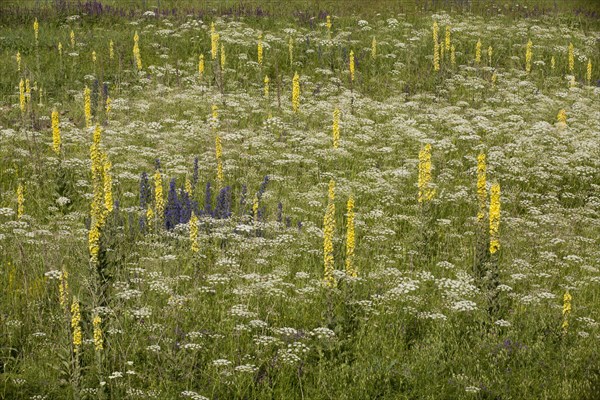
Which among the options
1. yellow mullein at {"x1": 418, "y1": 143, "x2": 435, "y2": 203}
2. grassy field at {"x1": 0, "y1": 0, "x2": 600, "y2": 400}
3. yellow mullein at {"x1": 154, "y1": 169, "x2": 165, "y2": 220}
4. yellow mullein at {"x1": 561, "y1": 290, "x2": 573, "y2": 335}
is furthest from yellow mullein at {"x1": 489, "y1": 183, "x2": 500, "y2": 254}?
yellow mullein at {"x1": 154, "y1": 169, "x2": 165, "y2": 220}

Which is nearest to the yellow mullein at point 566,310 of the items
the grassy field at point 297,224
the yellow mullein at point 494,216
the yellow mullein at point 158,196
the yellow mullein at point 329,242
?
the grassy field at point 297,224

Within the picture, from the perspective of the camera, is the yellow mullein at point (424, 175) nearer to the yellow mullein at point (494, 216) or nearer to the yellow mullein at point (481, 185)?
the yellow mullein at point (481, 185)

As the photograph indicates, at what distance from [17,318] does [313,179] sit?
17.9 ft

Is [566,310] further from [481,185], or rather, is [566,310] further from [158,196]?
[158,196]

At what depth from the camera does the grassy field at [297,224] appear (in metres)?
5.68

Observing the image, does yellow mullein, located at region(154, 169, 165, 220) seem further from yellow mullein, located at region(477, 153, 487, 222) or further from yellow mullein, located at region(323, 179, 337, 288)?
yellow mullein, located at region(477, 153, 487, 222)

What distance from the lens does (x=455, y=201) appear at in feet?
32.7

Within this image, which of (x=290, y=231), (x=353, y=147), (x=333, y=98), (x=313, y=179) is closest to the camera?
(x=290, y=231)

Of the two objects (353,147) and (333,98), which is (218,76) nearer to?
(333,98)

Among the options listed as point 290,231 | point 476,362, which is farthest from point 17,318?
point 476,362

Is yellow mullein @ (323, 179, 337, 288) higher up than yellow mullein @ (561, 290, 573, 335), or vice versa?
yellow mullein @ (323, 179, 337, 288)

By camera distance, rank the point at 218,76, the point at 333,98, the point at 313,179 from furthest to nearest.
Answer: the point at 218,76 < the point at 333,98 < the point at 313,179

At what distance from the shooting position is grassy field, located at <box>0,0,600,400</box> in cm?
568

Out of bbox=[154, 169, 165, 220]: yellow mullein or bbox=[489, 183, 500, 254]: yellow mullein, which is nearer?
bbox=[489, 183, 500, 254]: yellow mullein
